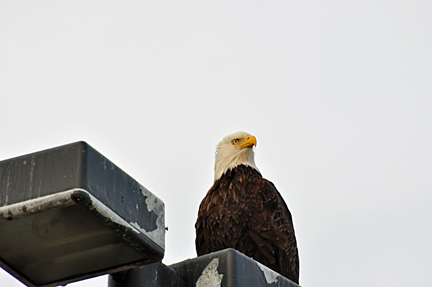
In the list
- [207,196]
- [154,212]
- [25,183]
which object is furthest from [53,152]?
[207,196]

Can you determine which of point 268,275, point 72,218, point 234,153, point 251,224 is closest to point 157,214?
point 72,218

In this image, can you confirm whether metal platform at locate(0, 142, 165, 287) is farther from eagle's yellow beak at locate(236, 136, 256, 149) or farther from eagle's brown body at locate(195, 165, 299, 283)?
eagle's yellow beak at locate(236, 136, 256, 149)

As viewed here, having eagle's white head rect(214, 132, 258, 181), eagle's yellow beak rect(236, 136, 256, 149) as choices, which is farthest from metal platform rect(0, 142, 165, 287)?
eagle's yellow beak rect(236, 136, 256, 149)

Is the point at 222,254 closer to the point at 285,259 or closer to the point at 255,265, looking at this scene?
the point at 255,265

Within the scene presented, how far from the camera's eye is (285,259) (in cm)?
539

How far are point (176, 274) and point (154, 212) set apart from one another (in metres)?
0.51

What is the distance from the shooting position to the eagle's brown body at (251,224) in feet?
17.4

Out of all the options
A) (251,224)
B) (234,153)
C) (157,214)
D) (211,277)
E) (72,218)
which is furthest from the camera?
(234,153)

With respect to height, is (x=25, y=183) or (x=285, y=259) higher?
(x=285, y=259)

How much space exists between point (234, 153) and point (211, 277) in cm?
404

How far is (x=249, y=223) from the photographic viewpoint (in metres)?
5.34

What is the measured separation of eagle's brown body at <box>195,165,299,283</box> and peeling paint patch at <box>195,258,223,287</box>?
266 centimetres

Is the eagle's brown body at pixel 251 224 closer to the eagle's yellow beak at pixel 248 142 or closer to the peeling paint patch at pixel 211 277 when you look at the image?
the eagle's yellow beak at pixel 248 142

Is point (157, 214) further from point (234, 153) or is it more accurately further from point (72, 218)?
point (234, 153)
